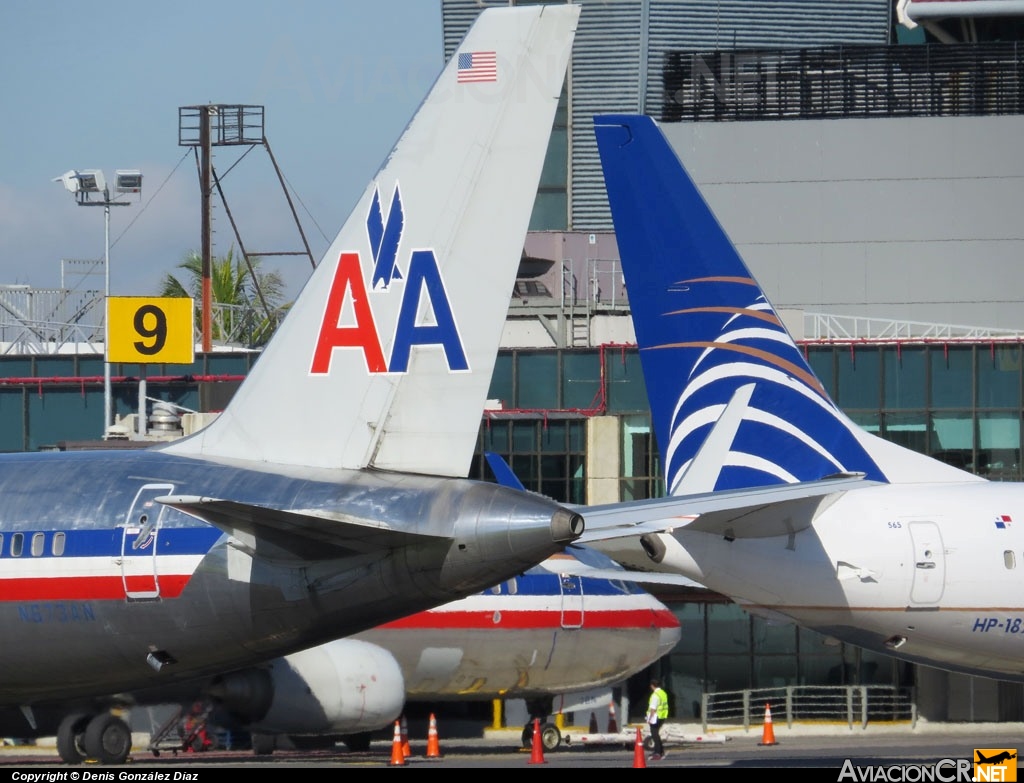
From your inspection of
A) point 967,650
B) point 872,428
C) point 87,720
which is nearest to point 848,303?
point 872,428

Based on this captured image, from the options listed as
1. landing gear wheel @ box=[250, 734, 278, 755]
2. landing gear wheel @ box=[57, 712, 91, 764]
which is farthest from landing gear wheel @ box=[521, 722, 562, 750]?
landing gear wheel @ box=[57, 712, 91, 764]

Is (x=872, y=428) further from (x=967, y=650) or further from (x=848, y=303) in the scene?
(x=967, y=650)

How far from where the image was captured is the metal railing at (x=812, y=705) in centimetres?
4250

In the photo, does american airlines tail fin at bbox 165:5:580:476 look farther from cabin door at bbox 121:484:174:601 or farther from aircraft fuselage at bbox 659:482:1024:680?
aircraft fuselage at bbox 659:482:1024:680

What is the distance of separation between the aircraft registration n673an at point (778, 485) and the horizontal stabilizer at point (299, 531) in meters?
5.94

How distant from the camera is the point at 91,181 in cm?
4644

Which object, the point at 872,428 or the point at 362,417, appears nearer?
the point at 362,417

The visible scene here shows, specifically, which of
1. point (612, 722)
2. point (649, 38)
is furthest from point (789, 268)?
point (612, 722)

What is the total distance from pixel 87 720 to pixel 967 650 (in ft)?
39.0

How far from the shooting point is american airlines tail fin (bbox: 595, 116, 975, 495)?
22.0 metres

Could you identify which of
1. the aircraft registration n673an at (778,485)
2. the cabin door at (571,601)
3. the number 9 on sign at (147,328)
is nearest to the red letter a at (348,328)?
the aircraft registration n673an at (778,485)

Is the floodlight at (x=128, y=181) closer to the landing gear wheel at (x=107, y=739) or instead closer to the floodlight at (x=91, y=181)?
the floodlight at (x=91, y=181)

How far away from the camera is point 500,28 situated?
15.8 metres

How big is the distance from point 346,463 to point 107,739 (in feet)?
22.4
